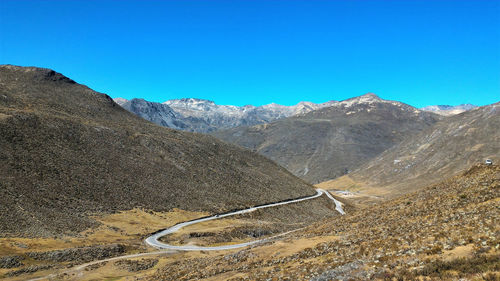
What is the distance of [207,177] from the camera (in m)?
115

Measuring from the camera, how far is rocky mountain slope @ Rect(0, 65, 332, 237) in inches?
2672

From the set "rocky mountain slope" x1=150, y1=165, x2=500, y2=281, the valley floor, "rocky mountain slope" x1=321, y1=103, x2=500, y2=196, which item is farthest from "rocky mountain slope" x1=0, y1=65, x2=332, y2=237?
"rocky mountain slope" x1=321, y1=103, x2=500, y2=196

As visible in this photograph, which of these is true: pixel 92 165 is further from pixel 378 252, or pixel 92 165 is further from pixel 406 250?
pixel 406 250

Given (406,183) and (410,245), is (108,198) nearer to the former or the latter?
(410,245)

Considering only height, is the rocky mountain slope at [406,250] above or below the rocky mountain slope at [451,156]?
below

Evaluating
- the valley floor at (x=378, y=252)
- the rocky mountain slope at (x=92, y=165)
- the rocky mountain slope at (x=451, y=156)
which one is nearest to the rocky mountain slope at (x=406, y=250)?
the valley floor at (x=378, y=252)

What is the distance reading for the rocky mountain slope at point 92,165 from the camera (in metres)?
67.9

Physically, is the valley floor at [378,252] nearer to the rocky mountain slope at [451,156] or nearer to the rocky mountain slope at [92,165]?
the rocky mountain slope at [92,165]

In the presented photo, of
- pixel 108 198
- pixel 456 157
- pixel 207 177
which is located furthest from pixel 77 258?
pixel 456 157

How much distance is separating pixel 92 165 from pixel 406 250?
291 feet

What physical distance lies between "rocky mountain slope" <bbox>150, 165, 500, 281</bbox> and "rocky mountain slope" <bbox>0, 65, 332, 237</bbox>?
4625 cm

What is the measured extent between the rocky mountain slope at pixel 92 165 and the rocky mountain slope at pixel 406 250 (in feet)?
152

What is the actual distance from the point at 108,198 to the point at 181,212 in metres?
18.0

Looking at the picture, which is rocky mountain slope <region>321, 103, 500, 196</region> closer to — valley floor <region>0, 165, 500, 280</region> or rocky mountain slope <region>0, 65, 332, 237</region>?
rocky mountain slope <region>0, 65, 332, 237</region>
